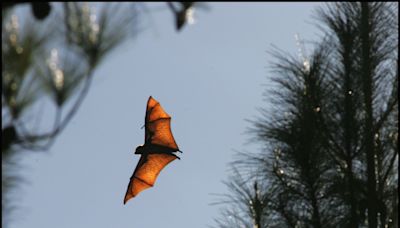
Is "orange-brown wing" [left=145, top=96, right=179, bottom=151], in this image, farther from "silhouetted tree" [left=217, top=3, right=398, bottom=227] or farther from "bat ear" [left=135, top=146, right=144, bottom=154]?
"silhouetted tree" [left=217, top=3, right=398, bottom=227]

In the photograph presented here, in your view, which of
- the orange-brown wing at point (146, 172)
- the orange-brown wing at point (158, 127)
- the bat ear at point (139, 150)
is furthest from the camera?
the orange-brown wing at point (158, 127)

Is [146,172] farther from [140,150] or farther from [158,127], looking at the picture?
[158,127]

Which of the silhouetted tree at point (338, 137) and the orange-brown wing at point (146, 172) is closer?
the silhouetted tree at point (338, 137)

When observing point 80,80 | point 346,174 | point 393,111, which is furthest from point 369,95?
point 80,80

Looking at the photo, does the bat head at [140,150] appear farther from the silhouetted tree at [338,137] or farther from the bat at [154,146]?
the silhouetted tree at [338,137]

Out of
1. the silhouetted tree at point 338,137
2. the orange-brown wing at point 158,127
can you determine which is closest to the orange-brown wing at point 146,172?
the orange-brown wing at point 158,127

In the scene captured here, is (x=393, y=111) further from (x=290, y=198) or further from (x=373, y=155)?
(x=290, y=198)

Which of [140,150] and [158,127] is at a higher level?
[158,127]

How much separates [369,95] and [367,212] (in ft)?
2.72

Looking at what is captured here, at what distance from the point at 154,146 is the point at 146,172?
294 millimetres

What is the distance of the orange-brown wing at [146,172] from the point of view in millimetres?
8953

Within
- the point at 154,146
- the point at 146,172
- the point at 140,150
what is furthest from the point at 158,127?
the point at 146,172

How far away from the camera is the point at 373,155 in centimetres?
570

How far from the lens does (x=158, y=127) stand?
31.1 feet
